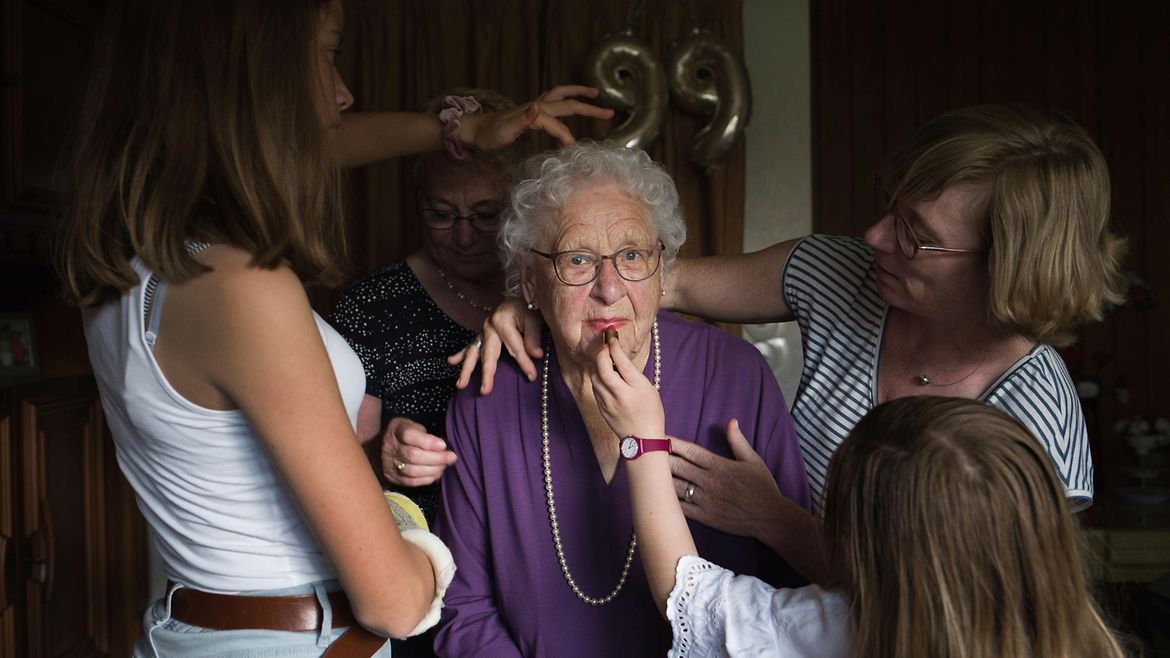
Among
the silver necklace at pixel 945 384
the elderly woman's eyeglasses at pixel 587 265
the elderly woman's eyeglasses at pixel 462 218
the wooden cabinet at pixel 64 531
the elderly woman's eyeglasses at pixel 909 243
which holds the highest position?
the elderly woman's eyeglasses at pixel 462 218

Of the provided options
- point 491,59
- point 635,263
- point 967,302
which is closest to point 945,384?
point 967,302

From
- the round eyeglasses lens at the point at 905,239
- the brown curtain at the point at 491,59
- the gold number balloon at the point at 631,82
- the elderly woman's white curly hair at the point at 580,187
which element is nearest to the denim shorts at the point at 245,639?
the elderly woman's white curly hair at the point at 580,187

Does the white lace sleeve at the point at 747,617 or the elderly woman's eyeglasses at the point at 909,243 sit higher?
the elderly woman's eyeglasses at the point at 909,243

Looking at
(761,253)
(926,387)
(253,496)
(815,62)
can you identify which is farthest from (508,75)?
(253,496)

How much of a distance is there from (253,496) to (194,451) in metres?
0.09

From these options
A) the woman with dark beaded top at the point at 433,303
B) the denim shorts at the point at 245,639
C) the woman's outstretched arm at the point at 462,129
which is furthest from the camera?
the woman with dark beaded top at the point at 433,303

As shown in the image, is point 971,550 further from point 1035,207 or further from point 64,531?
point 64,531

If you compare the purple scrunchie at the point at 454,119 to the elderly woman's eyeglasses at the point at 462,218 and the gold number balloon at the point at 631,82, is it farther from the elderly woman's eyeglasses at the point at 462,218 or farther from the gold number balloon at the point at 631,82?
the gold number balloon at the point at 631,82

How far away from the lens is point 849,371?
5.75 ft

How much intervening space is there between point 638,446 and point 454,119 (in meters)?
0.90

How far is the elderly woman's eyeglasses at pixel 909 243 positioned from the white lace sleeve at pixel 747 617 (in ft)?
1.98

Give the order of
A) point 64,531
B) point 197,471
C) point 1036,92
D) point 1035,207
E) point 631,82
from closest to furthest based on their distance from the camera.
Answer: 1. point 197,471
2. point 1035,207
3. point 64,531
4. point 631,82
5. point 1036,92

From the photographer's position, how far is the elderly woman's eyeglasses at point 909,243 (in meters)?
1.54

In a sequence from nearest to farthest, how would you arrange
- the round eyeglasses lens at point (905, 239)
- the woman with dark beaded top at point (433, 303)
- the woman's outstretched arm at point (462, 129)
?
the round eyeglasses lens at point (905, 239), the woman's outstretched arm at point (462, 129), the woman with dark beaded top at point (433, 303)
